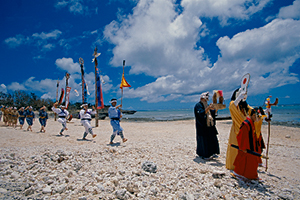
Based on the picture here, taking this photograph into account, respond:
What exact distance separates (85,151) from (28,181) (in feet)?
5.77

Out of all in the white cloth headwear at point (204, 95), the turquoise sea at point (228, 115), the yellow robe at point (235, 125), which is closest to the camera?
the yellow robe at point (235, 125)

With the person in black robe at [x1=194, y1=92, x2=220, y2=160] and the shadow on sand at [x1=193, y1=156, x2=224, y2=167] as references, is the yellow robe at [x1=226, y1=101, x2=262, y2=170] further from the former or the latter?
the person in black robe at [x1=194, y1=92, x2=220, y2=160]

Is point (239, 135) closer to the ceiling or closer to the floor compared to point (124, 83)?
closer to the floor

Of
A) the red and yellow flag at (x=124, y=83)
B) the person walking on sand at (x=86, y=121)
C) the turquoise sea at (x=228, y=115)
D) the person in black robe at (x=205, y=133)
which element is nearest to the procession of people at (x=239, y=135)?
the person in black robe at (x=205, y=133)

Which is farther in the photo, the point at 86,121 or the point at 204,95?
the point at 86,121

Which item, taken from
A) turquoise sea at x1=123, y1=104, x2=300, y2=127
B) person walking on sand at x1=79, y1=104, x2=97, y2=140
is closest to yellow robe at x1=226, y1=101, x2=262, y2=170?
person walking on sand at x1=79, y1=104, x2=97, y2=140

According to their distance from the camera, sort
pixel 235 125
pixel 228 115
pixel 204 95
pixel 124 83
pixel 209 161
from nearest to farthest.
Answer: pixel 235 125
pixel 209 161
pixel 204 95
pixel 124 83
pixel 228 115

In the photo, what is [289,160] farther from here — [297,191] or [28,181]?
[28,181]

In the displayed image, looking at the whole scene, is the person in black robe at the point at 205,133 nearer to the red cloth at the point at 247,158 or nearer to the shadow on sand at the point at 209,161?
A: the shadow on sand at the point at 209,161

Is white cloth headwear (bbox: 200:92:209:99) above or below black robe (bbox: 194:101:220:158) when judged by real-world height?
above

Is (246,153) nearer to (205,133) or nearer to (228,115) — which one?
(205,133)

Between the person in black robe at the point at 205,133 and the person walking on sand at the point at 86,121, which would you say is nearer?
the person in black robe at the point at 205,133

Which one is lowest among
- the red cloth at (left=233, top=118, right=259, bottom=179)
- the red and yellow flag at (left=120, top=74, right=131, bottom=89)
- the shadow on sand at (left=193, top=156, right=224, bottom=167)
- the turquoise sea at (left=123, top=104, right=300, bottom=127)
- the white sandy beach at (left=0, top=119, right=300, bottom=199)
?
the turquoise sea at (left=123, top=104, right=300, bottom=127)

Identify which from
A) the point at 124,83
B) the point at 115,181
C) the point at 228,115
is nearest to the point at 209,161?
the point at 115,181
